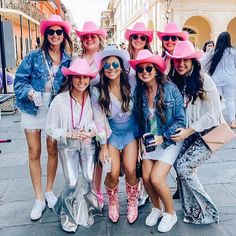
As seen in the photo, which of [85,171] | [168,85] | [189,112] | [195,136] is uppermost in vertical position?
[168,85]

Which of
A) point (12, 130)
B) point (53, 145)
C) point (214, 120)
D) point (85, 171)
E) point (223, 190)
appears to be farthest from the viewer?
point (12, 130)

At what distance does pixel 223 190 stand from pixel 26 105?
8.31 ft

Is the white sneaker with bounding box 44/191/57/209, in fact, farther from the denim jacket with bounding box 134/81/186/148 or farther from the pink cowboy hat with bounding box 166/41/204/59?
the pink cowboy hat with bounding box 166/41/204/59

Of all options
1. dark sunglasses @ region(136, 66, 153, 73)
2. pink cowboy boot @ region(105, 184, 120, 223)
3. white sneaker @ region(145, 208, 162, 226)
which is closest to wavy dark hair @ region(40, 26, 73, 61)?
dark sunglasses @ region(136, 66, 153, 73)

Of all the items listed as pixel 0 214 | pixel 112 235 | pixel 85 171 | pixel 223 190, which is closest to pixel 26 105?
pixel 85 171

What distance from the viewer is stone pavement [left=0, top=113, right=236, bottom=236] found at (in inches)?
129

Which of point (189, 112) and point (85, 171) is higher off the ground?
point (189, 112)

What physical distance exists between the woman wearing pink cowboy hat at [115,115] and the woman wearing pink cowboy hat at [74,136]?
0.11 m

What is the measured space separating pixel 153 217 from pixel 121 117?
1054 mm

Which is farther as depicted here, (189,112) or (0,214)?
(0,214)

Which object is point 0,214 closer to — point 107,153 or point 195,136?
point 107,153

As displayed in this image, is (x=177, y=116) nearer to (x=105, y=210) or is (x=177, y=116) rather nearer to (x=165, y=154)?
Result: (x=165, y=154)

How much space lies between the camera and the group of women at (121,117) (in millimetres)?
3152

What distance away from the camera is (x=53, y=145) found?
3.51m
